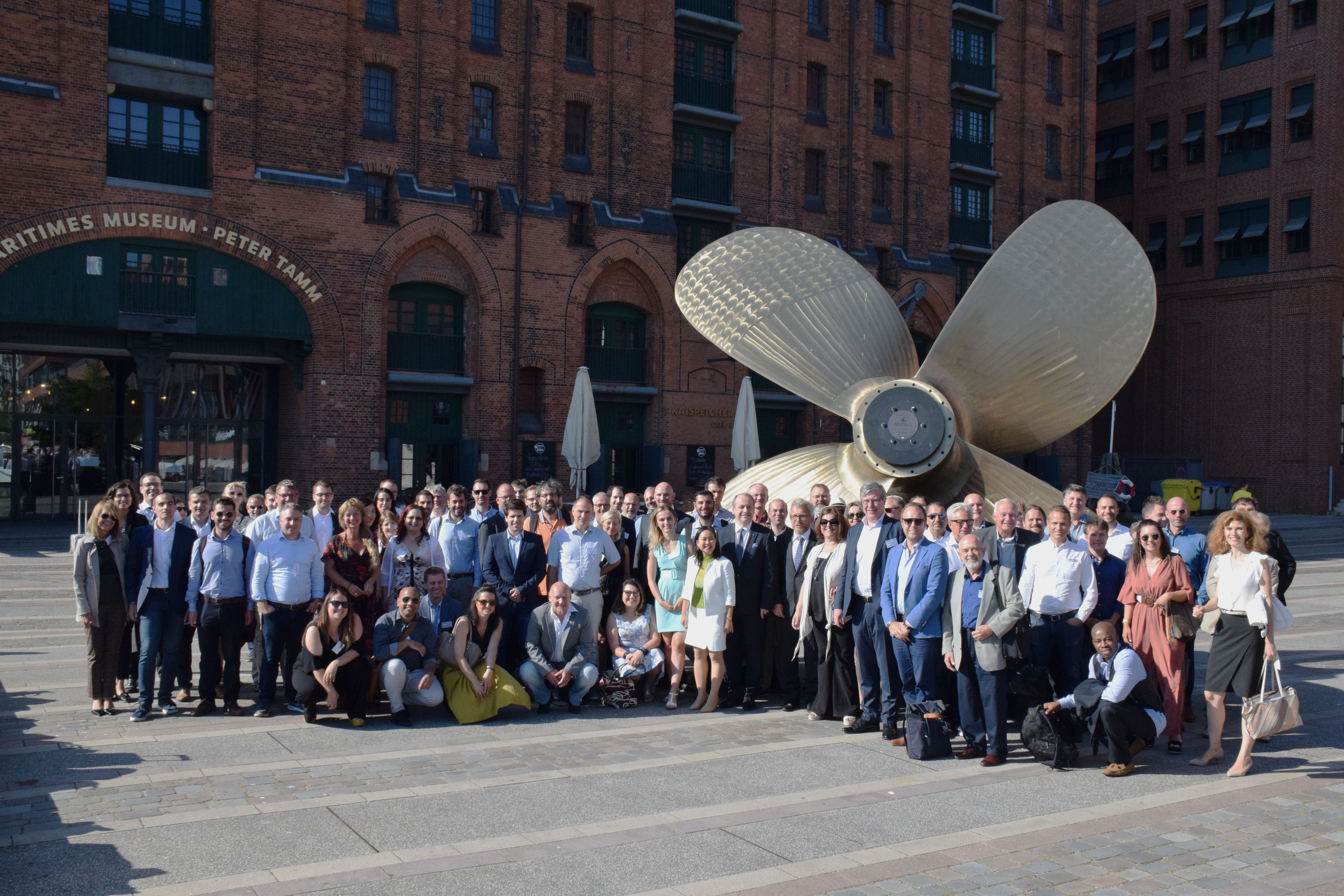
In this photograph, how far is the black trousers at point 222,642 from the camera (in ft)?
28.2

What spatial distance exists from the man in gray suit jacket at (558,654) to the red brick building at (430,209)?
16.2 m

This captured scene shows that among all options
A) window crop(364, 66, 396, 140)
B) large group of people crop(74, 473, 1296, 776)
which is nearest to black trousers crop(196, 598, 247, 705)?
large group of people crop(74, 473, 1296, 776)

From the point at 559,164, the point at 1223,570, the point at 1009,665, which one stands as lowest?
the point at 1009,665

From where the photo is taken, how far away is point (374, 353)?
24.6 meters

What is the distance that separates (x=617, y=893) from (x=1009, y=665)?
12.3ft

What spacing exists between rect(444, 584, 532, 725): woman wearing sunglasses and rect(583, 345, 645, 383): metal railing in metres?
19.2

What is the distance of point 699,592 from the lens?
923 cm

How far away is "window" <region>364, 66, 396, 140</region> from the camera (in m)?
25.0

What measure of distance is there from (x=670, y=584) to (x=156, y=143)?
59.6 ft

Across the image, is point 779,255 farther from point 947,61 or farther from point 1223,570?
point 947,61

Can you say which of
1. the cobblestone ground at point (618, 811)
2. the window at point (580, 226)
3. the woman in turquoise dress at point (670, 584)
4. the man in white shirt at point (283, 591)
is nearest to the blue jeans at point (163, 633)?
the cobblestone ground at point (618, 811)

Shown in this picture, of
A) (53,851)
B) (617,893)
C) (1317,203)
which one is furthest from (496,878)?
(1317,203)

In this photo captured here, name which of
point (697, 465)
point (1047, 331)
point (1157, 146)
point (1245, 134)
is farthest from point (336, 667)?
point (1157, 146)

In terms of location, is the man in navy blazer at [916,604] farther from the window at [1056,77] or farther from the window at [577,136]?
the window at [1056,77]
